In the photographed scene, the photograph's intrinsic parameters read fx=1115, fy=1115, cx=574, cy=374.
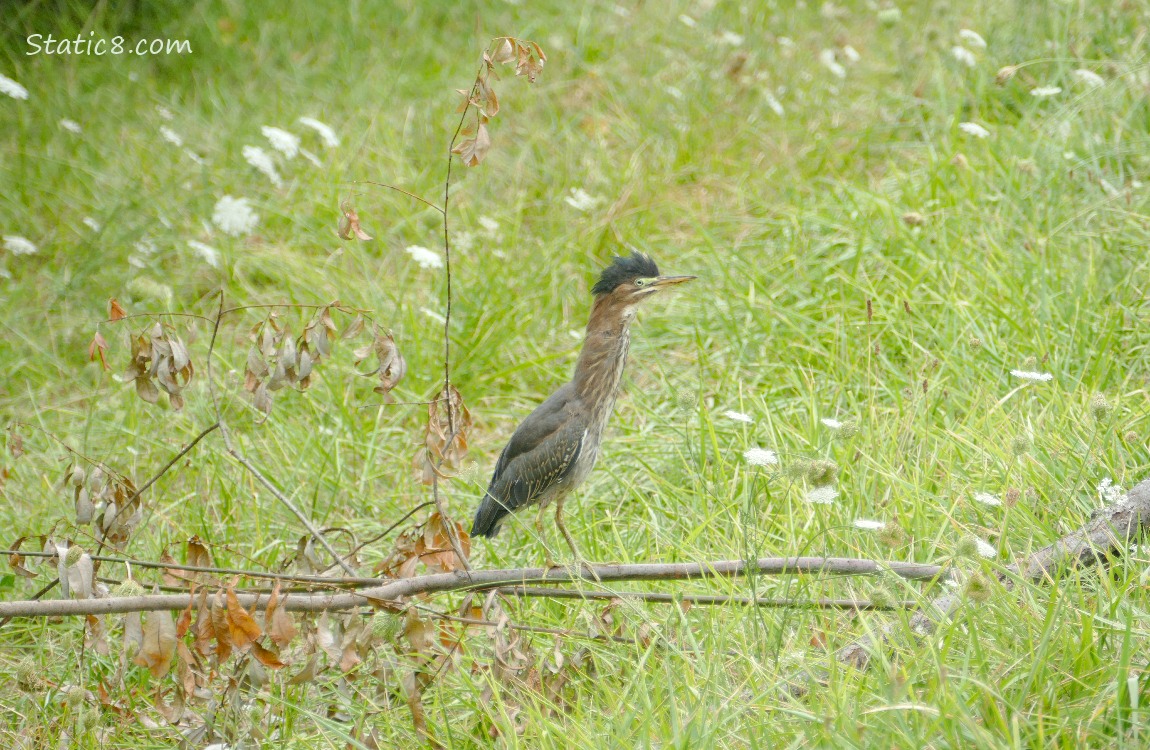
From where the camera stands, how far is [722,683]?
268cm

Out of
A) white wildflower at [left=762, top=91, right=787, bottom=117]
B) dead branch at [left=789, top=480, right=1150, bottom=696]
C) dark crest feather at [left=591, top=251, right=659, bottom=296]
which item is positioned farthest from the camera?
white wildflower at [left=762, top=91, right=787, bottom=117]

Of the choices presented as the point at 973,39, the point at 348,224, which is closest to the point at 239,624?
the point at 348,224

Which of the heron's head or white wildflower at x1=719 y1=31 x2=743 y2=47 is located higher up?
white wildflower at x1=719 y1=31 x2=743 y2=47

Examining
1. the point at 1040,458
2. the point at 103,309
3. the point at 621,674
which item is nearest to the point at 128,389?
the point at 103,309

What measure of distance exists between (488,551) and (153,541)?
1.24m

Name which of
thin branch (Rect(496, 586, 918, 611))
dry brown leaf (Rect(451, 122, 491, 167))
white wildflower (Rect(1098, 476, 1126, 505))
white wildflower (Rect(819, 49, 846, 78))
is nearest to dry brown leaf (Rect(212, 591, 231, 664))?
thin branch (Rect(496, 586, 918, 611))

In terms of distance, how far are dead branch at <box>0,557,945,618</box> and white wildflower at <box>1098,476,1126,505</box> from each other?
478 millimetres

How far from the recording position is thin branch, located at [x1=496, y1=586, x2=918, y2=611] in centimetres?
277

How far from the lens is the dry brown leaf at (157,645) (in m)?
2.57

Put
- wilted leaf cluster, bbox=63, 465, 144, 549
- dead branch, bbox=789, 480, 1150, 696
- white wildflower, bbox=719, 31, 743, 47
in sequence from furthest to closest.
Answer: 1. white wildflower, bbox=719, 31, 743, 47
2. wilted leaf cluster, bbox=63, 465, 144, 549
3. dead branch, bbox=789, 480, 1150, 696

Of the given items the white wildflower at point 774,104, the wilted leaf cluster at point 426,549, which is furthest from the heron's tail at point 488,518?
the white wildflower at point 774,104

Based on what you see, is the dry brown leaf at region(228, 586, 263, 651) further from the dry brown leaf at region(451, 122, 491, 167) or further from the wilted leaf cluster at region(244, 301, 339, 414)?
the dry brown leaf at region(451, 122, 491, 167)

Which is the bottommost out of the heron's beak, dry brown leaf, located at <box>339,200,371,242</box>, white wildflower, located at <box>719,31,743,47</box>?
the heron's beak

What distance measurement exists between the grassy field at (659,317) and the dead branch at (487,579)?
0.09 metres
